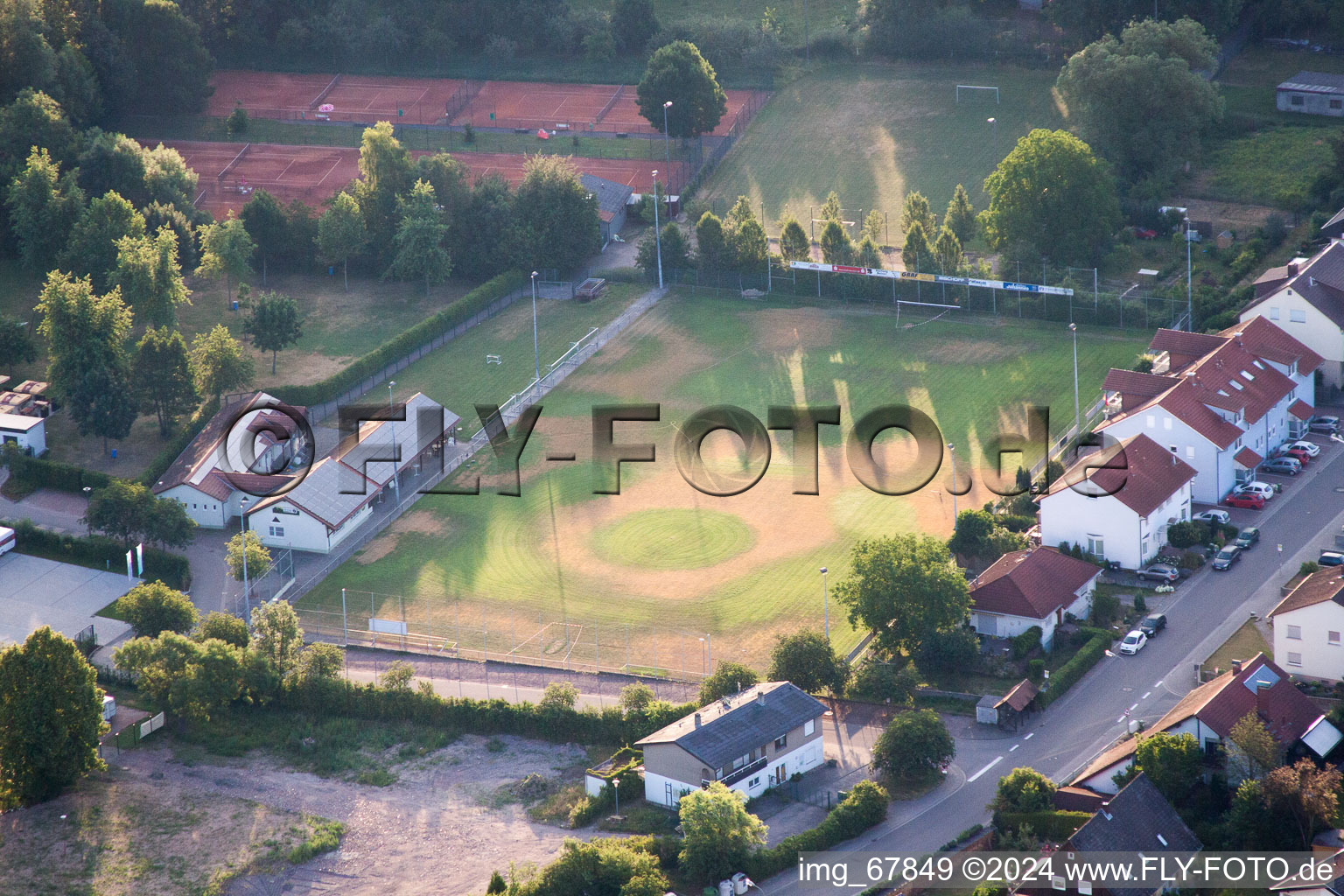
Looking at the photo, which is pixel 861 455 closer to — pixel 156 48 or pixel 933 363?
pixel 933 363

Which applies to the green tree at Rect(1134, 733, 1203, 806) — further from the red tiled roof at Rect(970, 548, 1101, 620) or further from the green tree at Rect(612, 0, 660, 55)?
the green tree at Rect(612, 0, 660, 55)

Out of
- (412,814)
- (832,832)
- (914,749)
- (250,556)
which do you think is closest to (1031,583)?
(914,749)

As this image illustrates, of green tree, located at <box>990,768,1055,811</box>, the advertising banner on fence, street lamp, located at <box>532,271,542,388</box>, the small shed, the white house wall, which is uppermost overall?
the small shed

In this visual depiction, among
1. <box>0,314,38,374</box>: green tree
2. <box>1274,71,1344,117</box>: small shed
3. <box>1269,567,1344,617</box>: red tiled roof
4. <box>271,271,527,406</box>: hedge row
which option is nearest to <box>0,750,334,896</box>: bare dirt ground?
<box>271,271,527,406</box>: hedge row

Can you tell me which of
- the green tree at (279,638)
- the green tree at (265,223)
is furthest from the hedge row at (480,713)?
the green tree at (265,223)

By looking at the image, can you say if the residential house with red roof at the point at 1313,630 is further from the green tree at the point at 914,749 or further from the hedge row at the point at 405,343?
the hedge row at the point at 405,343

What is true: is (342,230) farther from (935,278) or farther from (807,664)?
(807,664)
